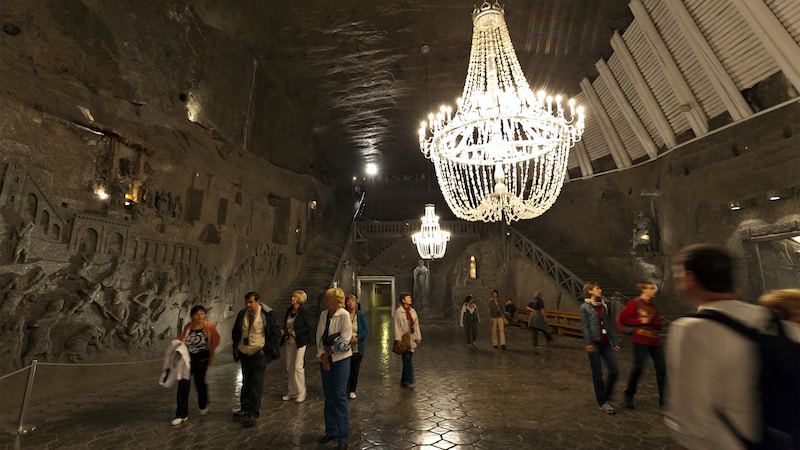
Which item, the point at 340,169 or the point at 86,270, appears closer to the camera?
the point at 86,270

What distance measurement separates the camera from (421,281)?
1856 centimetres

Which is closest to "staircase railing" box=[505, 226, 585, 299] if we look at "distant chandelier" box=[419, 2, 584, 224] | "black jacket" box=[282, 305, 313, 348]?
"distant chandelier" box=[419, 2, 584, 224]

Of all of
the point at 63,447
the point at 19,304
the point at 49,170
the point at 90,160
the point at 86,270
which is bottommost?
the point at 63,447

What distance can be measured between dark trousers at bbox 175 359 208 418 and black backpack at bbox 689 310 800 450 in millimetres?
5051

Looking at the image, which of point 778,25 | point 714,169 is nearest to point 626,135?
point 714,169

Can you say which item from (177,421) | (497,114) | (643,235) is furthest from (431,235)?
(177,421)

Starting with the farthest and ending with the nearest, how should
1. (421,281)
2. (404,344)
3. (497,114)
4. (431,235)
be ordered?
(421,281) < (431,235) < (404,344) < (497,114)

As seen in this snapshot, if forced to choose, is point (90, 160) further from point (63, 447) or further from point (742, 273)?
point (742, 273)

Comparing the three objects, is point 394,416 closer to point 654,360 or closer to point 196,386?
point 196,386

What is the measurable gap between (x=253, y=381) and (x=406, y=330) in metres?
2.41

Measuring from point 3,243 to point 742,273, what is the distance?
14.2 m

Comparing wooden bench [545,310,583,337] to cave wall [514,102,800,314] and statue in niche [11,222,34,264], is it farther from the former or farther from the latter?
statue in niche [11,222,34,264]

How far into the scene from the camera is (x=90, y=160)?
647 centimetres

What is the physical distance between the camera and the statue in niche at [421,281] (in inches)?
725
